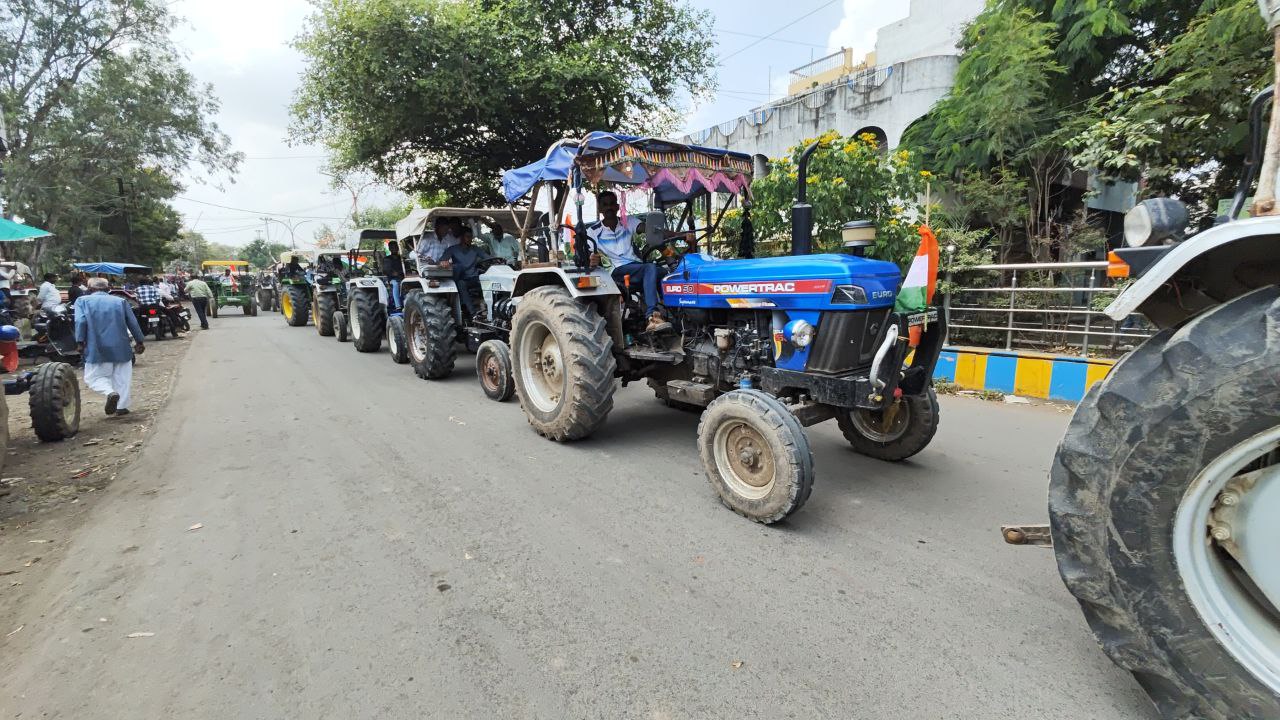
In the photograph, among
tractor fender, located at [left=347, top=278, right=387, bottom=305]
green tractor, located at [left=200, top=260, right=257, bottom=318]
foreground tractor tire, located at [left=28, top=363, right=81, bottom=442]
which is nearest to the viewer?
foreground tractor tire, located at [left=28, top=363, right=81, bottom=442]

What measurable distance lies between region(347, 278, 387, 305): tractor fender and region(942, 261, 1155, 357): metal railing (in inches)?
352

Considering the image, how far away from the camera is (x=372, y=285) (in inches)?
424

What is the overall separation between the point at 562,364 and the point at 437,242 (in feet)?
14.8

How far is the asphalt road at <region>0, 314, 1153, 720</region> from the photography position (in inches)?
82.8

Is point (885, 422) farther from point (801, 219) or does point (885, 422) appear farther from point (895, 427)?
point (801, 219)

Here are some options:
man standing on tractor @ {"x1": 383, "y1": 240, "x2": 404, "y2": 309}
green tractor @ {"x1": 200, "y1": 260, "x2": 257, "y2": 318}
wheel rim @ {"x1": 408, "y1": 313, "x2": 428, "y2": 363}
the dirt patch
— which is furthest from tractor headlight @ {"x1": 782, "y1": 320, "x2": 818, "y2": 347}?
green tractor @ {"x1": 200, "y1": 260, "x2": 257, "y2": 318}

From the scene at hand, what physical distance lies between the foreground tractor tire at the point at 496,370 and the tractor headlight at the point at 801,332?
341 cm

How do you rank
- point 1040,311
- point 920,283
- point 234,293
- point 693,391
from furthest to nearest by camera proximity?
point 234,293, point 1040,311, point 693,391, point 920,283

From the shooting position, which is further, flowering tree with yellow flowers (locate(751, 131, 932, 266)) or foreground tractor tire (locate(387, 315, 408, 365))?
foreground tractor tire (locate(387, 315, 408, 365))

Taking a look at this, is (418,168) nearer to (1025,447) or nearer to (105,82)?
(105,82)

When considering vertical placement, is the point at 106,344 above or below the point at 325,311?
below

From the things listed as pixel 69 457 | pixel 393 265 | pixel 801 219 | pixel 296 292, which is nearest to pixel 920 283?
pixel 801 219

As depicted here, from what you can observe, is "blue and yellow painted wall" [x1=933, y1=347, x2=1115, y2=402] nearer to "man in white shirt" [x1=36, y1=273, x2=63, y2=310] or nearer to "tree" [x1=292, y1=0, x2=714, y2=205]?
"tree" [x1=292, y1=0, x2=714, y2=205]

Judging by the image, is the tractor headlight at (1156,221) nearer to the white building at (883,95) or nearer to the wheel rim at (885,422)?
the wheel rim at (885,422)
